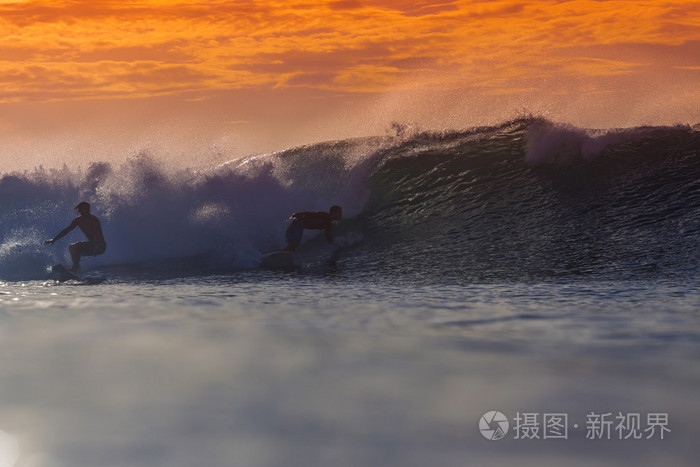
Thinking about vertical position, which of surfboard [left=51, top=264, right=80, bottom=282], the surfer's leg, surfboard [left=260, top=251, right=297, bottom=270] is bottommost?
surfboard [left=260, top=251, right=297, bottom=270]

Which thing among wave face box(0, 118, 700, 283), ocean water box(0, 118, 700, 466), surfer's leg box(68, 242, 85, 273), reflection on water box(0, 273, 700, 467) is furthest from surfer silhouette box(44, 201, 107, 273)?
reflection on water box(0, 273, 700, 467)

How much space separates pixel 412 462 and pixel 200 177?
10.8 metres

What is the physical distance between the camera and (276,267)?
901cm

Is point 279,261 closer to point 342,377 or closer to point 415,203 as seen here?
point 415,203

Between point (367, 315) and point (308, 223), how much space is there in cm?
539

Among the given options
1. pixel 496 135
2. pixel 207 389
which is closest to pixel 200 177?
pixel 496 135

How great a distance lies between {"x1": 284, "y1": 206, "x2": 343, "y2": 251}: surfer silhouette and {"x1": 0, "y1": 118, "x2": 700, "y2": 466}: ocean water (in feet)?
1.24

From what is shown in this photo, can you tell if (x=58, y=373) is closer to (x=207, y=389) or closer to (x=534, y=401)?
(x=207, y=389)

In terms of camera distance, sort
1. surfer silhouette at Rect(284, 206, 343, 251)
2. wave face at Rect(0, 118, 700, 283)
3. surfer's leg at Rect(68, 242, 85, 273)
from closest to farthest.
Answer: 1. wave face at Rect(0, 118, 700, 283)
2. surfer's leg at Rect(68, 242, 85, 273)
3. surfer silhouette at Rect(284, 206, 343, 251)

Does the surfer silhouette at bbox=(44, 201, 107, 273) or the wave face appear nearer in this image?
the wave face

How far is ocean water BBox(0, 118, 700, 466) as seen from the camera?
8.44 ft

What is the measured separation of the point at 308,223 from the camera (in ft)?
34.1

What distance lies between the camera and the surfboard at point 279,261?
9.07m

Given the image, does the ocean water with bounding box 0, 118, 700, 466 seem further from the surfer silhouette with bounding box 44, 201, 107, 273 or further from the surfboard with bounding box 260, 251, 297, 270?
the surfer silhouette with bounding box 44, 201, 107, 273
